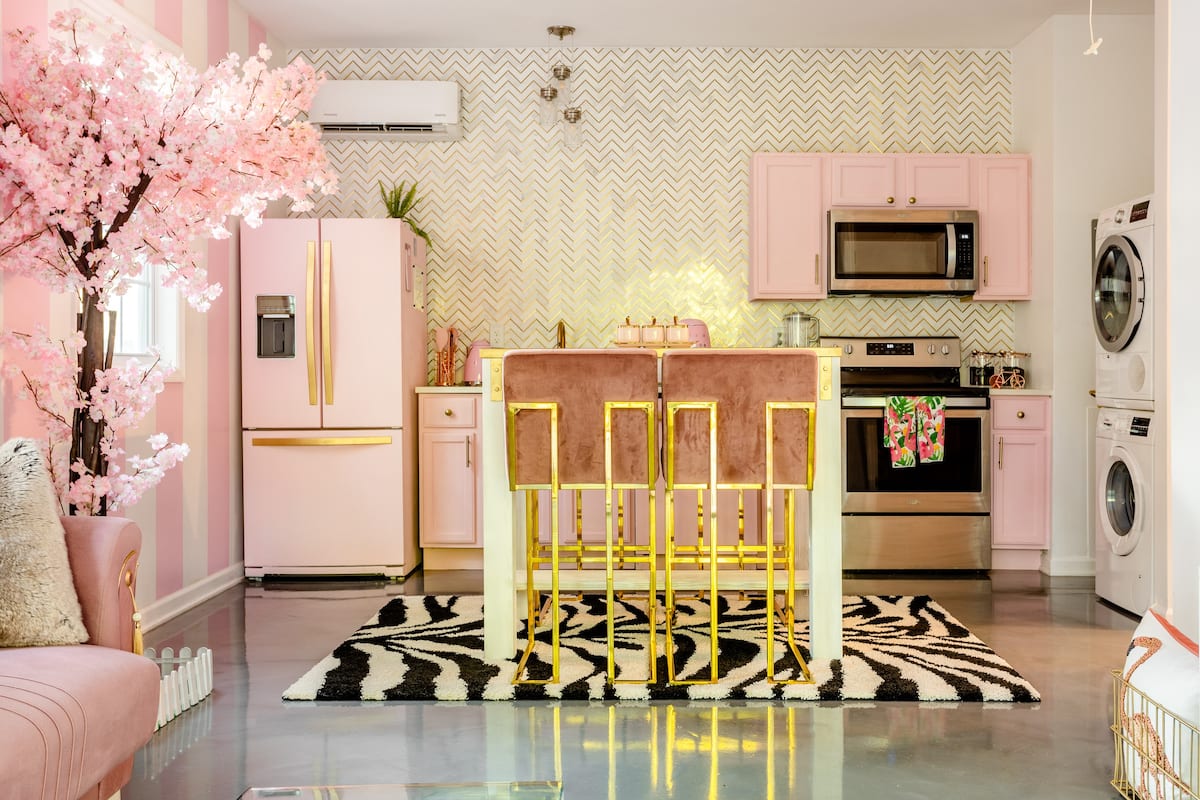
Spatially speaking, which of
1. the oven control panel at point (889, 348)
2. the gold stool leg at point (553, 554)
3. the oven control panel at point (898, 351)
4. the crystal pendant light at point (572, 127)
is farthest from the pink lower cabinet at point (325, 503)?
the oven control panel at point (889, 348)

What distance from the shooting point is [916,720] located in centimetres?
284

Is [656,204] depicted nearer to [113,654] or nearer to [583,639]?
[583,639]

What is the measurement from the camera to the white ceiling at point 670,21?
493 cm

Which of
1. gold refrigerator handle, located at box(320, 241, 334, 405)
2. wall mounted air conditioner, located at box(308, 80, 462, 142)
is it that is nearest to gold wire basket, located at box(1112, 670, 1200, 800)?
gold refrigerator handle, located at box(320, 241, 334, 405)

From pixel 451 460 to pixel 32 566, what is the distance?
3.02 metres

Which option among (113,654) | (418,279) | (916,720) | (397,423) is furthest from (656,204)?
(113,654)

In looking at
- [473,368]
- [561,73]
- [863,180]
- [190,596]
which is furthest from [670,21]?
[190,596]

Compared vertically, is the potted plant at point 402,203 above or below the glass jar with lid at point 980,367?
above

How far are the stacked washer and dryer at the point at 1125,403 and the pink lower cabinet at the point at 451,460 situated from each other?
293 cm

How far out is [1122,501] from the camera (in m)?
4.36

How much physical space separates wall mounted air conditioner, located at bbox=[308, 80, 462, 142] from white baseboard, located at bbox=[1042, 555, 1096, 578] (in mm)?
3847

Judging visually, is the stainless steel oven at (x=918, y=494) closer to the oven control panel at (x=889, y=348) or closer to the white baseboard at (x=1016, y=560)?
the white baseboard at (x=1016, y=560)

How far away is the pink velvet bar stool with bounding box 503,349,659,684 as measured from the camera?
3.14 metres

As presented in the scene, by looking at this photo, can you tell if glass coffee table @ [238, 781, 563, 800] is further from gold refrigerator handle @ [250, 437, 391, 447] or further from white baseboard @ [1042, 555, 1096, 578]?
white baseboard @ [1042, 555, 1096, 578]
